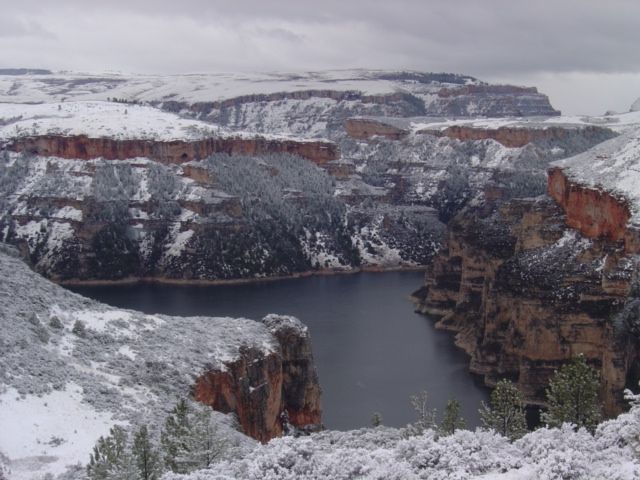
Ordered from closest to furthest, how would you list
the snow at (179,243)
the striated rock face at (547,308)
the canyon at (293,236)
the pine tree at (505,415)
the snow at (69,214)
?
the pine tree at (505,415) < the canyon at (293,236) < the striated rock face at (547,308) < the snow at (179,243) < the snow at (69,214)

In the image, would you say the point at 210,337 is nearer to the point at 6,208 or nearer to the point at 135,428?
the point at 135,428

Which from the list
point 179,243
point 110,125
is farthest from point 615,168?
point 110,125

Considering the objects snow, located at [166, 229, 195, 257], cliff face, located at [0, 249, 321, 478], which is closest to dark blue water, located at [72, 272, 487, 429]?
snow, located at [166, 229, 195, 257]

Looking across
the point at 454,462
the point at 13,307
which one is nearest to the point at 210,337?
the point at 13,307

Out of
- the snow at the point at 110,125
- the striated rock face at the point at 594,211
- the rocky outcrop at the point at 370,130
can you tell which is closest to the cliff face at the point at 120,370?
the striated rock face at the point at 594,211

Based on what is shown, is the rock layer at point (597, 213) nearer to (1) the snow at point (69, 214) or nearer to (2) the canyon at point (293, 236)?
(2) the canyon at point (293, 236)

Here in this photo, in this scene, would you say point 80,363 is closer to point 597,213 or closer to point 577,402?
point 577,402
